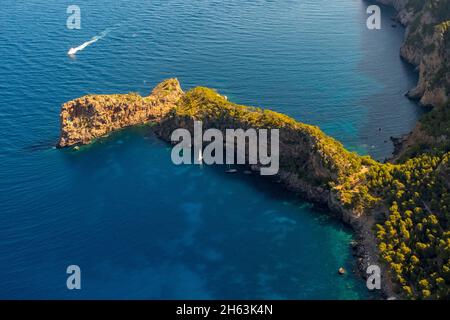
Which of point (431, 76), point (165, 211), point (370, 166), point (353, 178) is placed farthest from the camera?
point (431, 76)

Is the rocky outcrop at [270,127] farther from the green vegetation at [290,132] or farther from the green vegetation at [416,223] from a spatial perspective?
the green vegetation at [416,223]

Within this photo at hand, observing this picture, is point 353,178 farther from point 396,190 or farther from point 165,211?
point 165,211

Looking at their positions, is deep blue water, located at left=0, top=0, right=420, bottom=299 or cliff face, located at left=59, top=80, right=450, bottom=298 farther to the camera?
deep blue water, located at left=0, top=0, right=420, bottom=299

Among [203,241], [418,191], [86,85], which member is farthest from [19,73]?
[418,191]

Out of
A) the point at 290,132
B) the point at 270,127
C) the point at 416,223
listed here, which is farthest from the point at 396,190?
the point at 270,127

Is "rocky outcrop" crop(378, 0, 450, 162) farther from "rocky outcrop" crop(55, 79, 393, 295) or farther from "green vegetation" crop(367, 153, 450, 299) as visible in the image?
"rocky outcrop" crop(55, 79, 393, 295)

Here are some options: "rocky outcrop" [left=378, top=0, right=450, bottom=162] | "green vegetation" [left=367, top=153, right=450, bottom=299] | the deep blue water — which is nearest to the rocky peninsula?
"green vegetation" [left=367, top=153, right=450, bottom=299]
